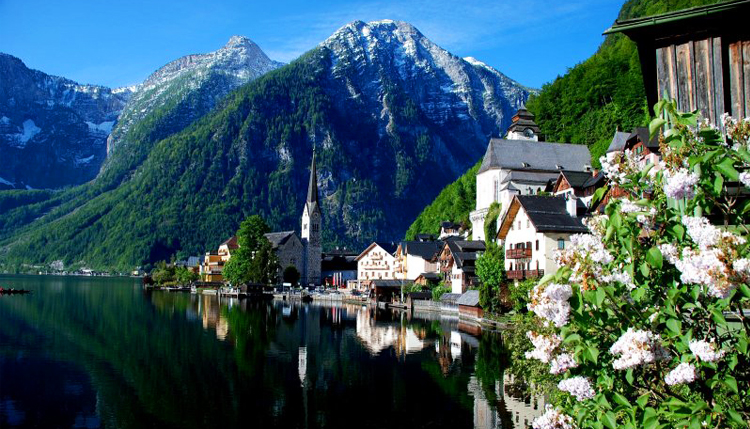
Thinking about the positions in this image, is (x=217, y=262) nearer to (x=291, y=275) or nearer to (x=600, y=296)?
(x=291, y=275)

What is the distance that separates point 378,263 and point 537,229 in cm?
7396

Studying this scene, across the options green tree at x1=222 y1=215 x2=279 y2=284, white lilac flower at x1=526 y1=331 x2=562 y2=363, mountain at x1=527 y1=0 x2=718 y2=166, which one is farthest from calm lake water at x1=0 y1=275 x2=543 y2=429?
green tree at x1=222 y1=215 x2=279 y2=284

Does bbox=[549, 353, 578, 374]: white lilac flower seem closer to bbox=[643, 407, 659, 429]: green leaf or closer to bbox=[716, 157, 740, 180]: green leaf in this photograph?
bbox=[643, 407, 659, 429]: green leaf

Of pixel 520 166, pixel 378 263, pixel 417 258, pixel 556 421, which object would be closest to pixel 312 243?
pixel 378 263

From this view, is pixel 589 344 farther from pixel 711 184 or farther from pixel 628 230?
pixel 711 184

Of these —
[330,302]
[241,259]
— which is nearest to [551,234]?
[330,302]

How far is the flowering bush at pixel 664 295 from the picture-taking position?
22.2ft

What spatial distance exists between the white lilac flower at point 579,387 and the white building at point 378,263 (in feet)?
394

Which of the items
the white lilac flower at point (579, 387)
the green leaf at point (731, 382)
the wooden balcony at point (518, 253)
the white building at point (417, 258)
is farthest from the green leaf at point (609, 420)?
the white building at point (417, 258)

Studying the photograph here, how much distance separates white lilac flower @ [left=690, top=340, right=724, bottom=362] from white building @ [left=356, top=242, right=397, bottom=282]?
12093 cm

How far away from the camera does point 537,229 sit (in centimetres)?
6088

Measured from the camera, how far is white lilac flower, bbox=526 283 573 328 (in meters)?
7.26

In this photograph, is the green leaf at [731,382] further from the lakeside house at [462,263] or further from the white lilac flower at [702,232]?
the lakeside house at [462,263]

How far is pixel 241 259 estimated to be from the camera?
5320 inches
